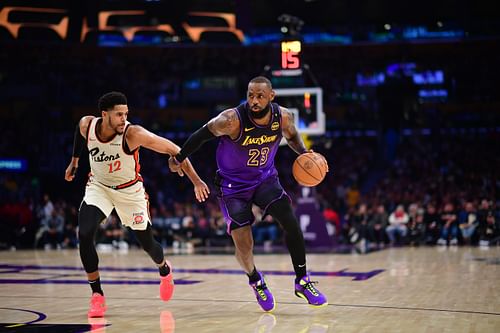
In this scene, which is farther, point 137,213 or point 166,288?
point 166,288

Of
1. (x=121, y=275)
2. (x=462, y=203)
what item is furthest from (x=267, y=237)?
(x=121, y=275)

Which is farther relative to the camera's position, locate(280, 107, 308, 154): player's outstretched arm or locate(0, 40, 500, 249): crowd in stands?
locate(0, 40, 500, 249): crowd in stands

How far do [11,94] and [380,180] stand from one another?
13285 mm

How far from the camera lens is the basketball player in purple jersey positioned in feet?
21.5

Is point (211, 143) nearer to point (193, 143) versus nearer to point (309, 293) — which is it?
point (193, 143)

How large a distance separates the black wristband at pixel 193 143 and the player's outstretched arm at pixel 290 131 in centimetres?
71

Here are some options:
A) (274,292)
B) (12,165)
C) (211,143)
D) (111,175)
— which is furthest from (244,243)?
(211,143)

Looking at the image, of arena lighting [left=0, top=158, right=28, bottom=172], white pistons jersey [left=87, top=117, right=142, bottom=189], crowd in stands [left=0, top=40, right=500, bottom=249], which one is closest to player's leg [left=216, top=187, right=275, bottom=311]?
white pistons jersey [left=87, top=117, right=142, bottom=189]

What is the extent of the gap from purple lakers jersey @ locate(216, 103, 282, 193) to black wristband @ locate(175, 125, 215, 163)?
187 millimetres

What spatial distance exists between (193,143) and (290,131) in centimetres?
95

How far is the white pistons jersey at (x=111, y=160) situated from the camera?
6457mm

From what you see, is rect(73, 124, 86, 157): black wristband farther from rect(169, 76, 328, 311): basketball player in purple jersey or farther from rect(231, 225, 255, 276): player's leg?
rect(231, 225, 255, 276): player's leg

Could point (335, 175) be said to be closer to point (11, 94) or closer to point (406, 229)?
point (406, 229)

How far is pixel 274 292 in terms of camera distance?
815cm
